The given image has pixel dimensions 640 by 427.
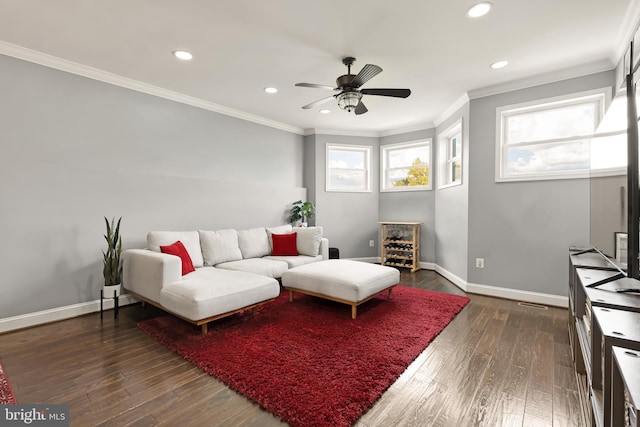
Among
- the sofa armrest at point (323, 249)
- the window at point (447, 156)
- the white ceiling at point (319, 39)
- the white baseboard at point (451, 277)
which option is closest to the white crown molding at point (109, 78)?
the white ceiling at point (319, 39)

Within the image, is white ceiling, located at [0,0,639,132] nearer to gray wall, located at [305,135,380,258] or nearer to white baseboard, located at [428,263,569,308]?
gray wall, located at [305,135,380,258]

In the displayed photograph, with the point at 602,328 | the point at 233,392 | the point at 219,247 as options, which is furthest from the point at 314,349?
the point at 219,247

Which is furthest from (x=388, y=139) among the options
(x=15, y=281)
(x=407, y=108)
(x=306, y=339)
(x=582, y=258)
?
(x=15, y=281)

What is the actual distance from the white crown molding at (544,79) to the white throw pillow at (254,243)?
137 inches

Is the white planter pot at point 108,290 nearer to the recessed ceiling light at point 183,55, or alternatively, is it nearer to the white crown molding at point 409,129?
the recessed ceiling light at point 183,55

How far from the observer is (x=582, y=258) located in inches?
94.6

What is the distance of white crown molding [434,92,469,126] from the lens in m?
3.97

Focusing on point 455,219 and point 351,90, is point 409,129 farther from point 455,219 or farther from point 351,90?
point 351,90

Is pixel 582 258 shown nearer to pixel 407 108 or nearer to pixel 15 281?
pixel 407 108

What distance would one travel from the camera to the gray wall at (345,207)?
18.6 feet

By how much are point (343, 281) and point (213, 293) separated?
4.02 ft

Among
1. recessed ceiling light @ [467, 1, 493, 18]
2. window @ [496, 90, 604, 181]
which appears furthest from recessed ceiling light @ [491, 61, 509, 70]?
recessed ceiling light @ [467, 1, 493, 18]

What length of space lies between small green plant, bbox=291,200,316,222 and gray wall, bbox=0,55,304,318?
1.27 m

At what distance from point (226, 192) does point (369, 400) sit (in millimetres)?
3503
